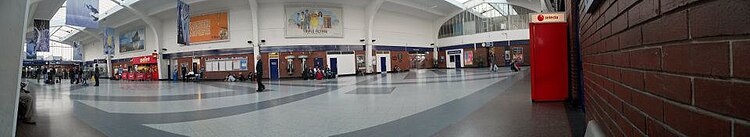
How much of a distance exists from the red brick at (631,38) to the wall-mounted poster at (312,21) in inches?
804

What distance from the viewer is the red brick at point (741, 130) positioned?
676 millimetres

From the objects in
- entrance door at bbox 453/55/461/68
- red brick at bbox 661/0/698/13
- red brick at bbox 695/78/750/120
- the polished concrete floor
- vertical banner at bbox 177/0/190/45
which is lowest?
the polished concrete floor

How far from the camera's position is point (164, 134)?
4273mm

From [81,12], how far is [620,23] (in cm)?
2018

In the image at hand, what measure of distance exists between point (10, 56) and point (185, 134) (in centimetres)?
189

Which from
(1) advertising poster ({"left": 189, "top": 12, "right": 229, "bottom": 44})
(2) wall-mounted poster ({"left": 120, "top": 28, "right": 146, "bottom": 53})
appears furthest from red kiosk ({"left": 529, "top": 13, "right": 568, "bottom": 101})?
(2) wall-mounted poster ({"left": 120, "top": 28, "right": 146, "bottom": 53})

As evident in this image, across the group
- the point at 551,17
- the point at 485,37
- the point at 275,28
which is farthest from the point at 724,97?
the point at 485,37

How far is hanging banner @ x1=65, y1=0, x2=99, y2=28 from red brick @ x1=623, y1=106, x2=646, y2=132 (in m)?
19.6

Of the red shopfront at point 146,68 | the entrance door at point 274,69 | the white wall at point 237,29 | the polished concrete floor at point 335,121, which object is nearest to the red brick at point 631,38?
the polished concrete floor at point 335,121

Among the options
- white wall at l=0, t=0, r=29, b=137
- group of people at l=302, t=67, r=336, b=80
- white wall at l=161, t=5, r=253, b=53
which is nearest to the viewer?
white wall at l=0, t=0, r=29, b=137

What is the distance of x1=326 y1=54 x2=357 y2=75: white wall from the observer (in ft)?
71.4

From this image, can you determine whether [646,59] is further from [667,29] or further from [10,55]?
[10,55]

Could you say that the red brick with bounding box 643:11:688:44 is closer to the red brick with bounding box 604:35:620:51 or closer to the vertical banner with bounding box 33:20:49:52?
the red brick with bounding box 604:35:620:51

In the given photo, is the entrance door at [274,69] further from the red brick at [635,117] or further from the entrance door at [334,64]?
the red brick at [635,117]
